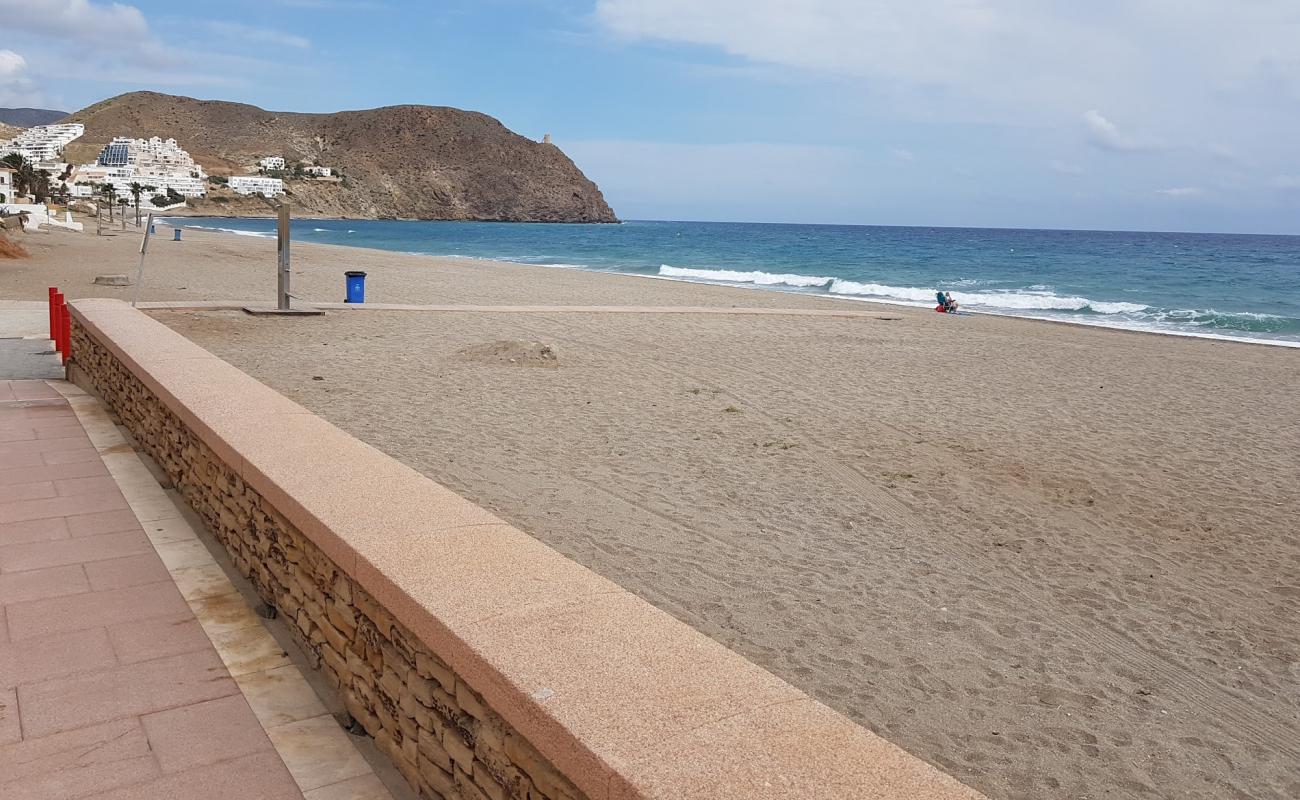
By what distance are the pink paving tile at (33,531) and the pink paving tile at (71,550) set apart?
0.07 meters

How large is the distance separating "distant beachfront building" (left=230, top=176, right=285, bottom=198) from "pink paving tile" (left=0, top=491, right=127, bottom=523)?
13722cm

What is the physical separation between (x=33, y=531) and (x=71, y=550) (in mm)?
394

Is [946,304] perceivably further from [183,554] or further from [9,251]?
[9,251]

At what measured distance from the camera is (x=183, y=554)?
15.6ft

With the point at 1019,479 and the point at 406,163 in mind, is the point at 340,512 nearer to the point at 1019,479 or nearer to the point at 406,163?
the point at 1019,479

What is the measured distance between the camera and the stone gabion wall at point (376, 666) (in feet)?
7.86

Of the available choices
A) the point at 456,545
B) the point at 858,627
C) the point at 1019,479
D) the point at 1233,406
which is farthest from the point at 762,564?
the point at 1233,406

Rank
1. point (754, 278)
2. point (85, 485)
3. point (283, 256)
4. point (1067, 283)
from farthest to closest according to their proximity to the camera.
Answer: point (1067, 283)
point (754, 278)
point (283, 256)
point (85, 485)

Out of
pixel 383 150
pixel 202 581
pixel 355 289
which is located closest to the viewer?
pixel 202 581

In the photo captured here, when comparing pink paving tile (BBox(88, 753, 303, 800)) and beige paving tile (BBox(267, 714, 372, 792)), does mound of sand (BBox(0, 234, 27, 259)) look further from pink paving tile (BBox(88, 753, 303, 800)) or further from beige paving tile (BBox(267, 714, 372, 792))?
pink paving tile (BBox(88, 753, 303, 800))

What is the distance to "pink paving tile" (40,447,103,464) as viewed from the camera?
20.6ft

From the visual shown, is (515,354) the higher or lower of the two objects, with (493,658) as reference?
lower

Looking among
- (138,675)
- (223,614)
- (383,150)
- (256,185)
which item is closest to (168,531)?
(223,614)

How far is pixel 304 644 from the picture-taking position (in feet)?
12.3
